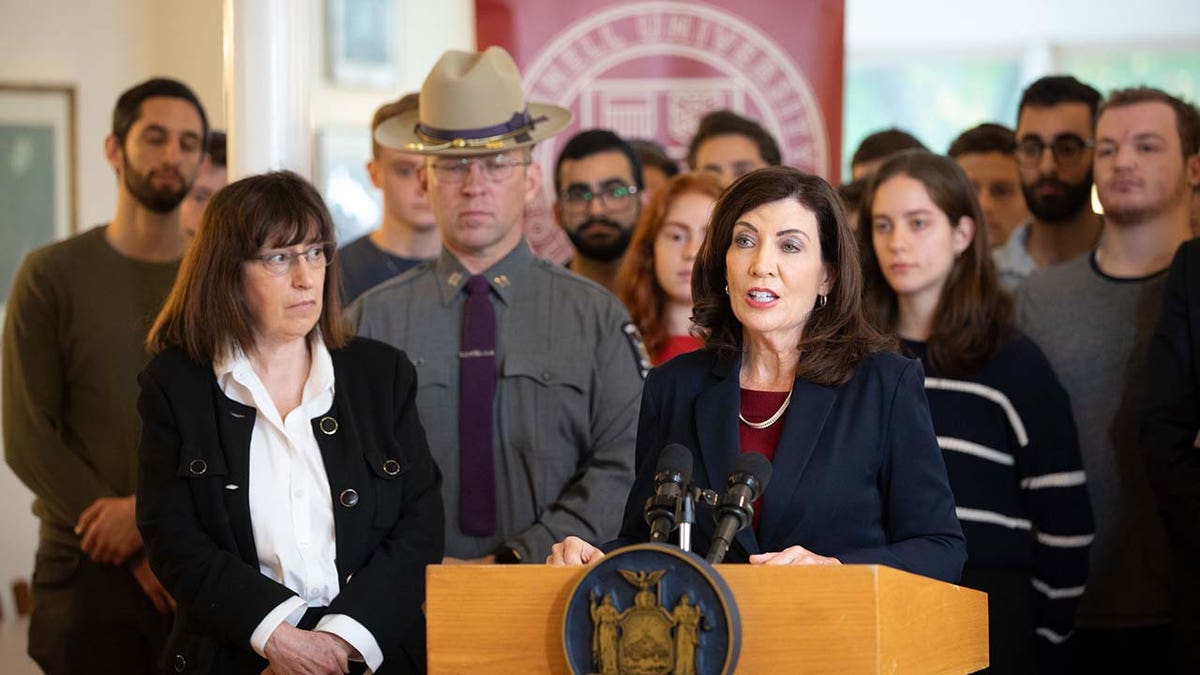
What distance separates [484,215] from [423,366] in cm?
39

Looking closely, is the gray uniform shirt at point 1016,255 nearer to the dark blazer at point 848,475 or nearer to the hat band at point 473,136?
the hat band at point 473,136

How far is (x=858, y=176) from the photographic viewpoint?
5613mm

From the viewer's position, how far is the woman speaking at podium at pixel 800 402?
8.54 feet

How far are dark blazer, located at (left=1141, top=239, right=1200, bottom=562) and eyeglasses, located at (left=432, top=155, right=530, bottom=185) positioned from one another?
1.62 metres

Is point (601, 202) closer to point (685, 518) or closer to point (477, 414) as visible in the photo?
point (477, 414)

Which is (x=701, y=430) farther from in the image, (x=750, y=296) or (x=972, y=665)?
(x=972, y=665)

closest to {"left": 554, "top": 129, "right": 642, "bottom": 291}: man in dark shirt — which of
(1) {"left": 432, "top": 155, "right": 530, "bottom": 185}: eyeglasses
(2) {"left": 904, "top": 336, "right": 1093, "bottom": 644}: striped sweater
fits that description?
(1) {"left": 432, "top": 155, "right": 530, "bottom": 185}: eyeglasses

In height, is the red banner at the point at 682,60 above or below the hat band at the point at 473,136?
above

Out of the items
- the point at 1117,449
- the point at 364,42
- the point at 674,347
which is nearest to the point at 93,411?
the point at 674,347

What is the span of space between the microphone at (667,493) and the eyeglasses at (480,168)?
168cm

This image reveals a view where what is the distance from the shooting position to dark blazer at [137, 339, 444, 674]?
2975 mm

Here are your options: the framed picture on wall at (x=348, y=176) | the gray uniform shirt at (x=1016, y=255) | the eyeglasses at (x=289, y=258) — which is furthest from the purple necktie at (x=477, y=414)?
the framed picture on wall at (x=348, y=176)

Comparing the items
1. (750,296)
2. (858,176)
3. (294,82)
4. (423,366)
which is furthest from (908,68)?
(750,296)

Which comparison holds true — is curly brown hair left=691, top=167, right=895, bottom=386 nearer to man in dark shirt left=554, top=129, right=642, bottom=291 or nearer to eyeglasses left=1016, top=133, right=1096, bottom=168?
man in dark shirt left=554, top=129, right=642, bottom=291
